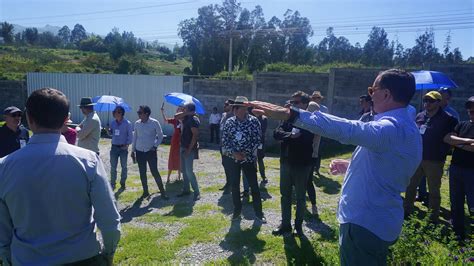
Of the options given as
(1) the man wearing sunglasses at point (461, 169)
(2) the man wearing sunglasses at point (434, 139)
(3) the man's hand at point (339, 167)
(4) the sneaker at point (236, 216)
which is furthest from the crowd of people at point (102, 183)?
(4) the sneaker at point (236, 216)

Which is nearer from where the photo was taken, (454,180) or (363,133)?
(363,133)

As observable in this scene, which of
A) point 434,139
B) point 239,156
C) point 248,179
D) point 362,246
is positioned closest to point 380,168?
point 362,246

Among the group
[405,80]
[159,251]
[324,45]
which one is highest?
[324,45]

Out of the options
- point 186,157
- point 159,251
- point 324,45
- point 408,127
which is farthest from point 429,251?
point 324,45

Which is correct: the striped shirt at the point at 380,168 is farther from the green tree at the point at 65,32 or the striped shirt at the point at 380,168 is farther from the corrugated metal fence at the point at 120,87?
the green tree at the point at 65,32

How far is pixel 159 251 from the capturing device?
191 inches

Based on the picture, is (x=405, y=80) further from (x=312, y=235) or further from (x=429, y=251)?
(x=312, y=235)

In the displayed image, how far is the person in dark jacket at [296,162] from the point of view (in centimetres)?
493

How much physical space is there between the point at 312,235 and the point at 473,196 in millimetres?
2175

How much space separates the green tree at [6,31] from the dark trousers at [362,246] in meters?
77.5

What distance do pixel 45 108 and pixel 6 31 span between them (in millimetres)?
77653

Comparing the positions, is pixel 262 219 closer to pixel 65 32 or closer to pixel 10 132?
pixel 10 132

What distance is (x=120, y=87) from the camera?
19.5 m

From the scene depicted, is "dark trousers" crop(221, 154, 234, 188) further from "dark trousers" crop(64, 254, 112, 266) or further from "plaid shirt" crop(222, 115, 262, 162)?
"dark trousers" crop(64, 254, 112, 266)
